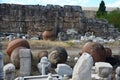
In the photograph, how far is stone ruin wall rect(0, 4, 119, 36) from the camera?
105 ft

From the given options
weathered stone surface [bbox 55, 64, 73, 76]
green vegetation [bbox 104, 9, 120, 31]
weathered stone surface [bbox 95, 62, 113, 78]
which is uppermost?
green vegetation [bbox 104, 9, 120, 31]

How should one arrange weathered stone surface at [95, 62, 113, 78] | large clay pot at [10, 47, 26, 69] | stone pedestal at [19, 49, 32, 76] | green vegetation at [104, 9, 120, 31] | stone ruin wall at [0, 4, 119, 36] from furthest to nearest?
green vegetation at [104, 9, 120, 31] < stone ruin wall at [0, 4, 119, 36] < large clay pot at [10, 47, 26, 69] < stone pedestal at [19, 49, 32, 76] < weathered stone surface at [95, 62, 113, 78]

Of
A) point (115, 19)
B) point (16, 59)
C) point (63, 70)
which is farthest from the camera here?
point (115, 19)

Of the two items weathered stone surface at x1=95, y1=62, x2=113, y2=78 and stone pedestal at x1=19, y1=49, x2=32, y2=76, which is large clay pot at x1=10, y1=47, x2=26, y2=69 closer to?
stone pedestal at x1=19, y1=49, x2=32, y2=76

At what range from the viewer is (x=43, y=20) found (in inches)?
1277

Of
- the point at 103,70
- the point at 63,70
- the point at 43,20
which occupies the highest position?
the point at 43,20

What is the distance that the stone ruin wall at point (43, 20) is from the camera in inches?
1257

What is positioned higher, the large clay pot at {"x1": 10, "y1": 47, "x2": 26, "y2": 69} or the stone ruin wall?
the stone ruin wall

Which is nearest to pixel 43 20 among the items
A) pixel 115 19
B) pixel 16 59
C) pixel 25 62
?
pixel 115 19

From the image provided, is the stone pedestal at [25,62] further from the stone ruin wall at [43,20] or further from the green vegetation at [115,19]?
the green vegetation at [115,19]

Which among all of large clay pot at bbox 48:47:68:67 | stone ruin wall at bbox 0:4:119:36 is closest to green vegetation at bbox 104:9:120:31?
stone ruin wall at bbox 0:4:119:36

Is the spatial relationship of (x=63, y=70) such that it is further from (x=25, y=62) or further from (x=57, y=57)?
(x=57, y=57)

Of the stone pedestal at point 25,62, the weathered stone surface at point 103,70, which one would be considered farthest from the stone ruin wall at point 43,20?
the weathered stone surface at point 103,70

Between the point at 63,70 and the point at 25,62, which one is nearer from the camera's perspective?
the point at 63,70
